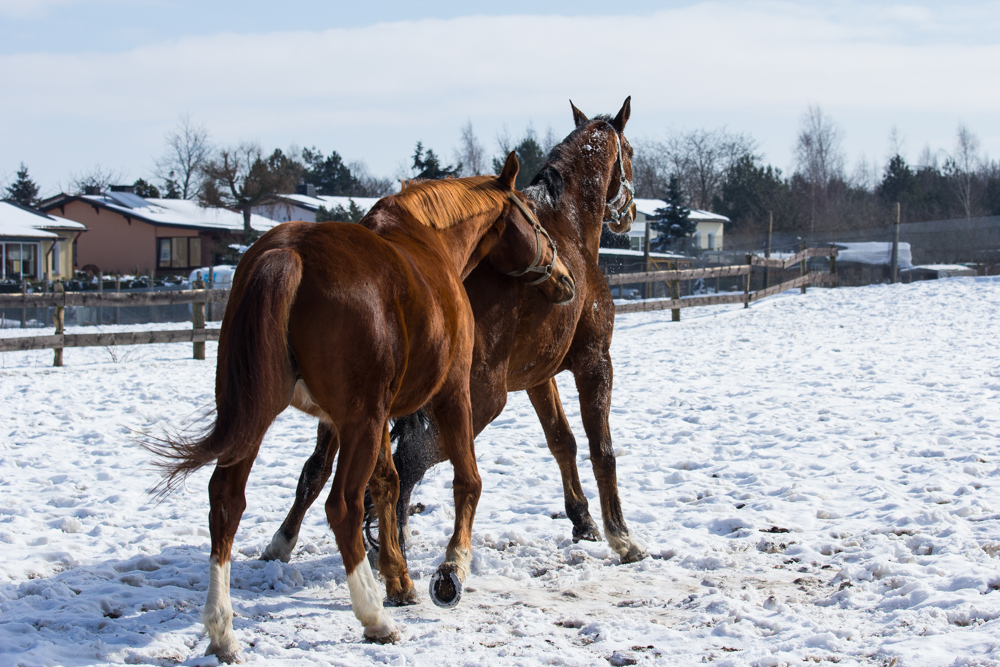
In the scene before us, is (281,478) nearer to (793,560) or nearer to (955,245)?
(793,560)

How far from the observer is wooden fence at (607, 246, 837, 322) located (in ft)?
52.7

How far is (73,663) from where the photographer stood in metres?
2.64

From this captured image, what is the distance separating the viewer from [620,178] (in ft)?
16.8

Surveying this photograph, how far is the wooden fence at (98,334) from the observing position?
1055 cm

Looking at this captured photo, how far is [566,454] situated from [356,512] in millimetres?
1895

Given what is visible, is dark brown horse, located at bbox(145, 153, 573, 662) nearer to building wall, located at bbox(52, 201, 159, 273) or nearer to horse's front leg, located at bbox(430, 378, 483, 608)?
horse's front leg, located at bbox(430, 378, 483, 608)

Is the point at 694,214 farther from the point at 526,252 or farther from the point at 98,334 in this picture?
the point at 526,252

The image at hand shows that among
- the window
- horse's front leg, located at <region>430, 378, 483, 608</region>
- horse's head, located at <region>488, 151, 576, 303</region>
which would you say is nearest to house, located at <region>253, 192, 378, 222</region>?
the window

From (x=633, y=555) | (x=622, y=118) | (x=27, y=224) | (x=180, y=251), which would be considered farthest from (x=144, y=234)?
(x=633, y=555)

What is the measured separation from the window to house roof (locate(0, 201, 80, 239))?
5591mm

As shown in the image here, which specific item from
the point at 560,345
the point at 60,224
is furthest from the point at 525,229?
the point at 60,224

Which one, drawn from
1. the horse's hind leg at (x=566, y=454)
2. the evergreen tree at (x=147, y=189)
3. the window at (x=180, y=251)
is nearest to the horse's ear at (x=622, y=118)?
the horse's hind leg at (x=566, y=454)

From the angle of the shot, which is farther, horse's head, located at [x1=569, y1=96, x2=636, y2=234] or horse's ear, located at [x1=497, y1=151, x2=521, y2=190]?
horse's head, located at [x1=569, y1=96, x2=636, y2=234]

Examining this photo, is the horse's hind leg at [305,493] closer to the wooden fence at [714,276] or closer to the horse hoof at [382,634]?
the horse hoof at [382,634]
